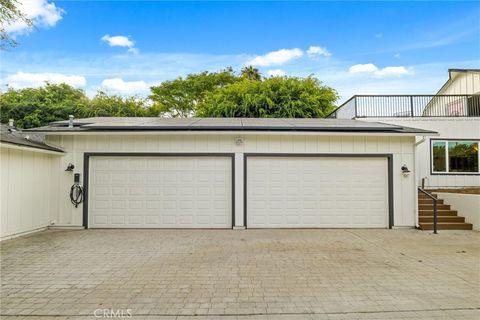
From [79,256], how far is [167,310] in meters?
3.02

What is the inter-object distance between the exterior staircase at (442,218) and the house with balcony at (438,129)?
2.84m

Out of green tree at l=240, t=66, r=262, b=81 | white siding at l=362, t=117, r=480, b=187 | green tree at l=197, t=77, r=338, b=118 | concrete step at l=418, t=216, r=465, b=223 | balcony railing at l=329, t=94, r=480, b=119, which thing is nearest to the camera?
concrete step at l=418, t=216, r=465, b=223

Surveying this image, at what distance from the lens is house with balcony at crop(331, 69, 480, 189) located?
12133 millimetres

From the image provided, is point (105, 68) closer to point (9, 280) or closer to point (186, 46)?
point (186, 46)

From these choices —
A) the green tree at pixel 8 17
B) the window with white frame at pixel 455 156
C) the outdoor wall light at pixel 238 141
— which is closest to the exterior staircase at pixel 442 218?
the window with white frame at pixel 455 156

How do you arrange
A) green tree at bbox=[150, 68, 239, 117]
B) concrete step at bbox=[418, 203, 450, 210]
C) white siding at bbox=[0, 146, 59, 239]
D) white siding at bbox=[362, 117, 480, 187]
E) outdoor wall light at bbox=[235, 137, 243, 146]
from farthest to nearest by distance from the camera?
green tree at bbox=[150, 68, 239, 117]
white siding at bbox=[362, 117, 480, 187]
concrete step at bbox=[418, 203, 450, 210]
outdoor wall light at bbox=[235, 137, 243, 146]
white siding at bbox=[0, 146, 59, 239]

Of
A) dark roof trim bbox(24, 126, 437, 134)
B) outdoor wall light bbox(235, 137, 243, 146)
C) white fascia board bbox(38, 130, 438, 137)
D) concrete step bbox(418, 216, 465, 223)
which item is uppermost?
dark roof trim bbox(24, 126, 437, 134)

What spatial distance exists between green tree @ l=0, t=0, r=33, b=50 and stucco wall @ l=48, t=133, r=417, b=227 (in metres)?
2.69

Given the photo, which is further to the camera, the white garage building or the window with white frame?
the window with white frame

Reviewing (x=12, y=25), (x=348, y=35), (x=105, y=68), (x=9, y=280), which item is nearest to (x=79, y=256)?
(x=9, y=280)

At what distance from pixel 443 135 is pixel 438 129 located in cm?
30

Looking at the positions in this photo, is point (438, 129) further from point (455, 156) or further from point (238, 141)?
point (238, 141)

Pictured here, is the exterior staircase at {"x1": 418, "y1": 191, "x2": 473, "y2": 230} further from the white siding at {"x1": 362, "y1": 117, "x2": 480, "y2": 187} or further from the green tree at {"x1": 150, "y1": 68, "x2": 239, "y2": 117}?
the green tree at {"x1": 150, "y1": 68, "x2": 239, "y2": 117}

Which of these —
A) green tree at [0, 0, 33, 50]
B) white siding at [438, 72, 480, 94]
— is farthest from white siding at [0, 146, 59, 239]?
white siding at [438, 72, 480, 94]
